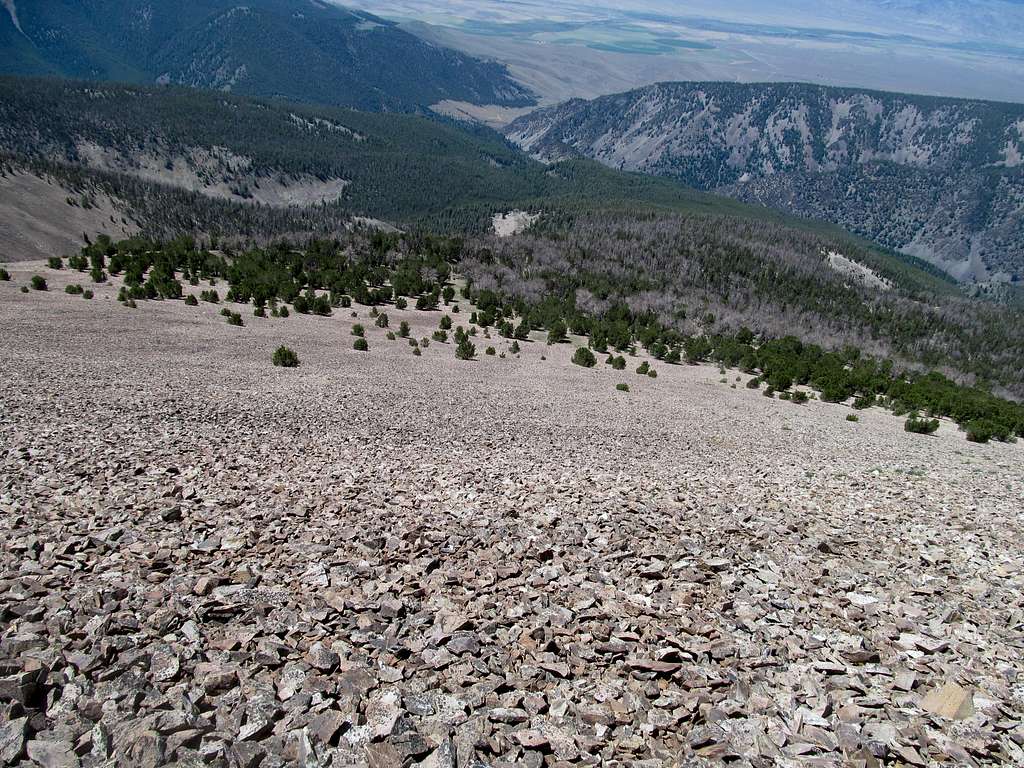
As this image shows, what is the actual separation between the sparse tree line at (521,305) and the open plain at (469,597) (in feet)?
50.8

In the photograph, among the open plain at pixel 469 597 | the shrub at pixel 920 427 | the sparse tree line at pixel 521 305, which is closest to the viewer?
the open plain at pixel 469 597

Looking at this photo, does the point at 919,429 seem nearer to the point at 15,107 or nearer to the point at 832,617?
the point at 832,617

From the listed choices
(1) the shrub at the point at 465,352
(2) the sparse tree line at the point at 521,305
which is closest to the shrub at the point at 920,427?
Result: (2) the sparse tree line at the point at 521,305

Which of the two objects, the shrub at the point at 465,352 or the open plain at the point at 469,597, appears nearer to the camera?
the open plain at the point at 469,597

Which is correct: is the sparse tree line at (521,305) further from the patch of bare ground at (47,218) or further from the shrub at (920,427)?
the patch of bare ground at (47,218)

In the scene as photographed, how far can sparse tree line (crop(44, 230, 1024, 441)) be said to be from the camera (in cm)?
4034

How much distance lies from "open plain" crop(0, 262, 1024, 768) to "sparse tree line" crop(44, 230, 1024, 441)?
15477 mm

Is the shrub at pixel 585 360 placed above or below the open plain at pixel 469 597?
below

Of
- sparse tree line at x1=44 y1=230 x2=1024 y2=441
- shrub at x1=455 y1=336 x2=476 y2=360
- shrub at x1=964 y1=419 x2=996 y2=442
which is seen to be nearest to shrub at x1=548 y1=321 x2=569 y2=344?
sparse tree line at x1=44 y1=230 x2=1024 y2=441

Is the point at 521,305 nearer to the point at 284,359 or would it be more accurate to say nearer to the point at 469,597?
the point at 284,359

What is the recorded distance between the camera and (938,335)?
10650 centimetres

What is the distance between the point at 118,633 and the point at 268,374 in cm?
1922

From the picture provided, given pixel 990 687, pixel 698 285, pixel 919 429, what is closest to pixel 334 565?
pixel 990 687

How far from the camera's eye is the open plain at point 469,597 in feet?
20.4
